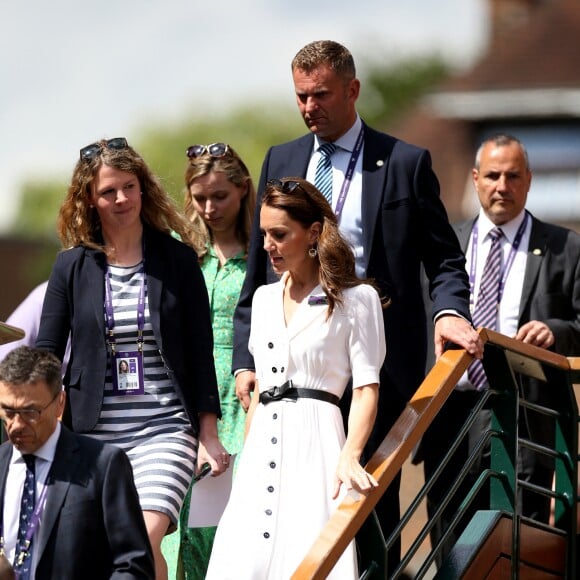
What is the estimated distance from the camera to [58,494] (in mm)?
5648

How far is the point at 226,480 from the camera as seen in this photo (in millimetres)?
7254

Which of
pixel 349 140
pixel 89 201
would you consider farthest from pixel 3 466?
pixel 349 140

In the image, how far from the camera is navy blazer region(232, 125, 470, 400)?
7.08 metres

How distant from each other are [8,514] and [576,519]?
2963 mm

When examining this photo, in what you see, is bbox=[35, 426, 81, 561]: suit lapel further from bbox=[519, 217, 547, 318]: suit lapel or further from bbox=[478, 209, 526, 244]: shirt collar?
bbox=[478, 209, 526, 244]: shirt collar

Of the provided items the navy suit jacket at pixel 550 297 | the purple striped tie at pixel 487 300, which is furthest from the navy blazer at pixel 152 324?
the navy suit jacket at pixel 550 297

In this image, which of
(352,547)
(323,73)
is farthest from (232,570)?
(323,73)

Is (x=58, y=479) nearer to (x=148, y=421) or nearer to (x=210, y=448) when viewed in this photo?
(x=148, y=421)

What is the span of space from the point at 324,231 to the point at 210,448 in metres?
1.07

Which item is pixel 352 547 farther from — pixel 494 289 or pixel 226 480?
pixel 494 289

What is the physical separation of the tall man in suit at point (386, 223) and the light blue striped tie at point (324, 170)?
0.02 metres

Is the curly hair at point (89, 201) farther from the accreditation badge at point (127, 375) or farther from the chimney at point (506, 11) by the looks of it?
the chimney at point (506, 11)

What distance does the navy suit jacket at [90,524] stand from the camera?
220 inches

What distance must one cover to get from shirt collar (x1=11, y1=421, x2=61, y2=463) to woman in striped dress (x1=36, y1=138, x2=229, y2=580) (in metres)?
0.99
